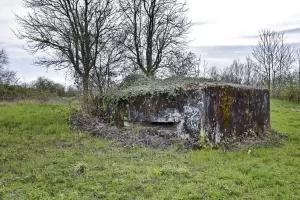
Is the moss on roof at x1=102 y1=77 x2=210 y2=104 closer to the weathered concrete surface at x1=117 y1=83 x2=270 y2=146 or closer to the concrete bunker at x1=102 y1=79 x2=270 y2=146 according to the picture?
the concrete bunker at x1=102 y1=79 x2=270 y2=146

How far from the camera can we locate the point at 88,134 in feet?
33.2

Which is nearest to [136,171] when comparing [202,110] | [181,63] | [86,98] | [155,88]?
[202,110]

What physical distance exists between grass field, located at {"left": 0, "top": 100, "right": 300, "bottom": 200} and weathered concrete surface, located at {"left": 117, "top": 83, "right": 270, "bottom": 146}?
83cm

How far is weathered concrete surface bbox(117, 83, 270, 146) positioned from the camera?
8305mm

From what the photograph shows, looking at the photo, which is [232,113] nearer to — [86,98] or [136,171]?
[136,171]

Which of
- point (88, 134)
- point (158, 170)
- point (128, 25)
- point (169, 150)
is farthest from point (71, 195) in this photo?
point (128, 25)

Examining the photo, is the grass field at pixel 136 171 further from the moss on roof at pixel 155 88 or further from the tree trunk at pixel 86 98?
the tree trunk at pixel 86 98

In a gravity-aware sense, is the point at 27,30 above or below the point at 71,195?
above

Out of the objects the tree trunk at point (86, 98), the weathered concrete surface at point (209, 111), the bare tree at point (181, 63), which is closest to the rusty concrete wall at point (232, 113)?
the weathered concrete surface at point (209, 111)

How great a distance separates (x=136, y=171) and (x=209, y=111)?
10.5 ft

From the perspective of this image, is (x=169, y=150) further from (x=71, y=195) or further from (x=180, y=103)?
(x=71, y=195)

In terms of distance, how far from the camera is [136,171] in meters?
6.00

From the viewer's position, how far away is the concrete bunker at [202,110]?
8.32m

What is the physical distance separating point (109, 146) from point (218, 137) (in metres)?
3.14
